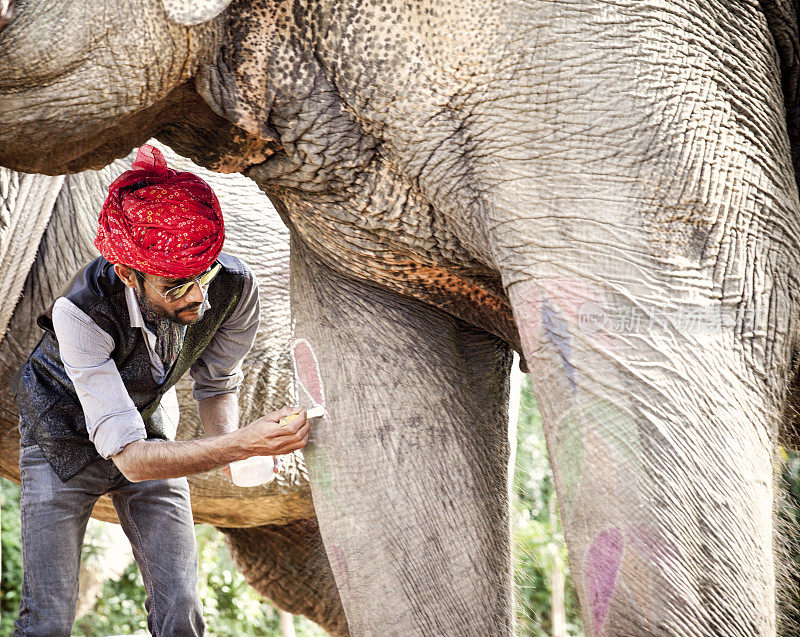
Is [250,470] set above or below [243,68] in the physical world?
below

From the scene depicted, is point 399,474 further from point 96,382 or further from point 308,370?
point 96,382

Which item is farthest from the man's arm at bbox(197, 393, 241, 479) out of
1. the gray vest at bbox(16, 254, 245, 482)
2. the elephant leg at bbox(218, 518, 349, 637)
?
the elephant leg at bbox(218, 518, 349, 637)

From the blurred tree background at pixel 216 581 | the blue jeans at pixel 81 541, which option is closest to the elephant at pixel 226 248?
the blue jeans at pixel 81 541

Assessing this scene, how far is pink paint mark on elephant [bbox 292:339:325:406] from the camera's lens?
6.59ft

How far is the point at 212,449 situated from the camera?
195 centimetres

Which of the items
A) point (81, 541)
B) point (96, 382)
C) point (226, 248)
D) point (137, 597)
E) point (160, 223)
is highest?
point (226, 248)

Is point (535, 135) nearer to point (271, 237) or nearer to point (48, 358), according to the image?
point (48, 358)

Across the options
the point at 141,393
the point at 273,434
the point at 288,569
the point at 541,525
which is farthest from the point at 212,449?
the point at 541,525

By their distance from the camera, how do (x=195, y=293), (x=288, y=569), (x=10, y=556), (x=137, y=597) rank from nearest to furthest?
(x=195, y=293)
(x=288, y=569)
(x=10, y=556)
(x=137, y=597)

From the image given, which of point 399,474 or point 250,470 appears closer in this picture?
point 399,474

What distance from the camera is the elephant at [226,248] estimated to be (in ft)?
9.38

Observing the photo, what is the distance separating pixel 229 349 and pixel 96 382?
0.35m

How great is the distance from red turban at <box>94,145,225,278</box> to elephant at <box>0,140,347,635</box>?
88cm

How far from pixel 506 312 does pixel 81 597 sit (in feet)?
15.4
